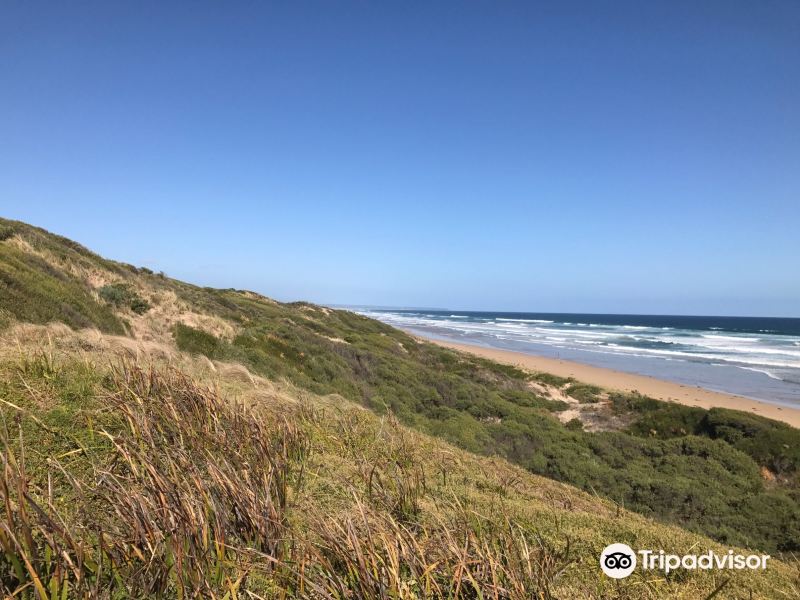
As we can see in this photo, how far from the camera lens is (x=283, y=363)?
15.9 m

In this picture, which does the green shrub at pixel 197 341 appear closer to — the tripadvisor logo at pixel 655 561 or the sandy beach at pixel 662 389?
the tripadvisor logo at pixel 655 561

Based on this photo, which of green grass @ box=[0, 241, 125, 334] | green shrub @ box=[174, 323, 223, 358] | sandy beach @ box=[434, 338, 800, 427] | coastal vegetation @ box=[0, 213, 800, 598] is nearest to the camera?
coastal vegetation @ box=[0, 213, 800, 598]

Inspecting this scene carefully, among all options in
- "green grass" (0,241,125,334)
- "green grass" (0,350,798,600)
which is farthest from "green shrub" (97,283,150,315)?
"green grass" (0,350,798,600)

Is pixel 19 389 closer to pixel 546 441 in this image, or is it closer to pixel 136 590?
pixel 136 590

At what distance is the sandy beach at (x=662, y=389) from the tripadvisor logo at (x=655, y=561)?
2334cm

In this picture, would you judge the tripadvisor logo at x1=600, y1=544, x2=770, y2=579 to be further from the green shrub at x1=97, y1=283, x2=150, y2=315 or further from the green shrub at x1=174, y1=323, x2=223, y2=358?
the green shrub at x1=97, y1=283, x2=150, y2=315

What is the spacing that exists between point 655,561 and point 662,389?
30089mm

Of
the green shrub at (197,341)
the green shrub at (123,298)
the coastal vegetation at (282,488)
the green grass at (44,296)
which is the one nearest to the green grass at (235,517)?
the coastal vegetation at (282,488)

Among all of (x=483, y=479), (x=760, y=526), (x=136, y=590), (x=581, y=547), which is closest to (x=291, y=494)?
(x=136, y=590)

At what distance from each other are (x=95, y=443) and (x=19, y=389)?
157 centimetres

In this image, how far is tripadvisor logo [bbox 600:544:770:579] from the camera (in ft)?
12.0

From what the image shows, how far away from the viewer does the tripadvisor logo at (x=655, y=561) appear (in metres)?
3.66

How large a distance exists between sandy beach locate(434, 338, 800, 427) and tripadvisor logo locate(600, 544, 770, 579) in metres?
23.3

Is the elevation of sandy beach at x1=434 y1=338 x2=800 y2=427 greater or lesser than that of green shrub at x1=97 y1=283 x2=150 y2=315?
lesser
